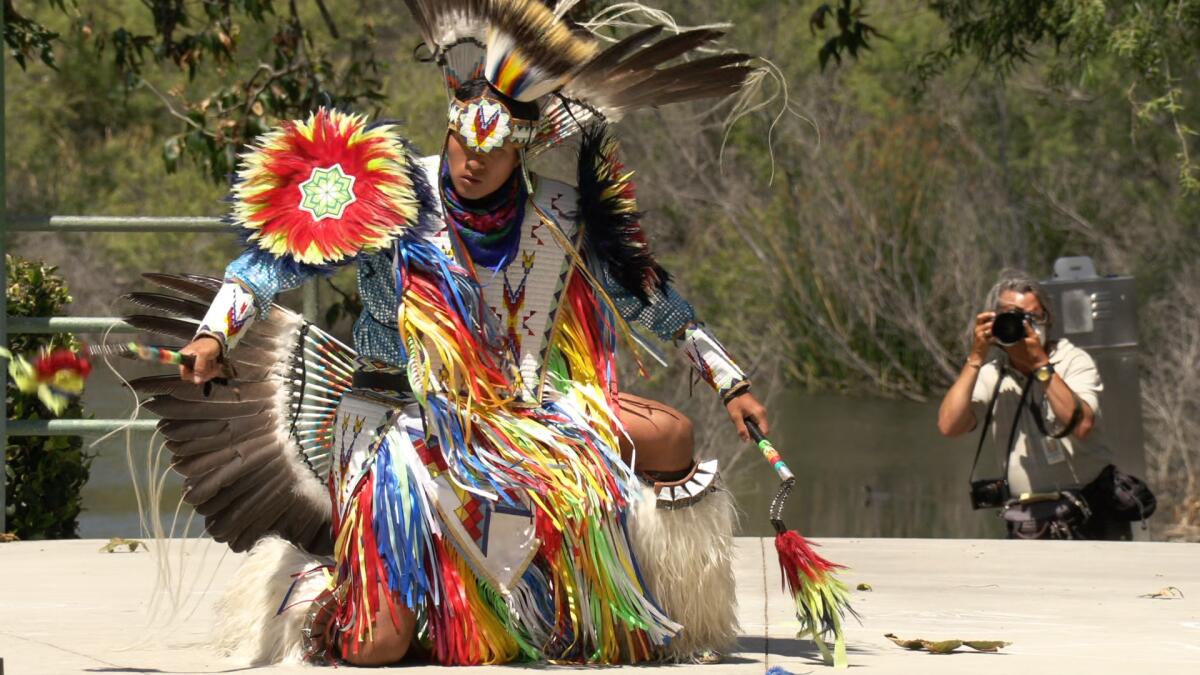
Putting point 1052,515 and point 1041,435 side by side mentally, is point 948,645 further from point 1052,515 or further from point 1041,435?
point 1052,515

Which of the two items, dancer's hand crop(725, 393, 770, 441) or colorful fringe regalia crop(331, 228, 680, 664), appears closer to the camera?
colorful fringe regalia crop(331, 228, 680, 664)

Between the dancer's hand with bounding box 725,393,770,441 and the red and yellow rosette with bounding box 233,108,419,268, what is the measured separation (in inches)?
36.0

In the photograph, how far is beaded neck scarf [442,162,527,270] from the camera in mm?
4527

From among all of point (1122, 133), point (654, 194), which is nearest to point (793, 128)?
point (654, 194)

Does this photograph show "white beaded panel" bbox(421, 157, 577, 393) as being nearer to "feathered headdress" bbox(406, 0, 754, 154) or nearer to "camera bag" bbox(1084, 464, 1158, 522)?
"feathered headdress" bbox(406, 0, 754, 154)

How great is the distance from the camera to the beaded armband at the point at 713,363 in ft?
15.3

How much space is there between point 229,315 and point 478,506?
28.6 inches

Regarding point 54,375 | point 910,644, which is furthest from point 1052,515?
point 54,375

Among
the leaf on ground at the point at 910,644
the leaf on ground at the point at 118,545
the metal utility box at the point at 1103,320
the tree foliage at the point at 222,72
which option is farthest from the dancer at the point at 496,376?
the tree foliage at the point at 222,72

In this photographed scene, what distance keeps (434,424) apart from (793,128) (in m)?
18.8

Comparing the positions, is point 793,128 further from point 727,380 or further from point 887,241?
point 727,380

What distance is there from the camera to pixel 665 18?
4.70m

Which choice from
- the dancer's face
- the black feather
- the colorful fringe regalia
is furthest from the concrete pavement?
the dancer's face

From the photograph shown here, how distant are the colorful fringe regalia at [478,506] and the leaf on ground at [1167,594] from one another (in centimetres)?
199
